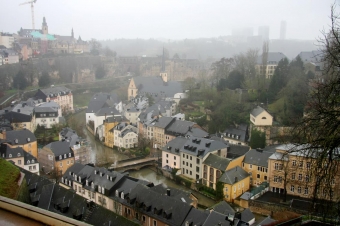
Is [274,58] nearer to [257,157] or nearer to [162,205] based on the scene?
[257,157]

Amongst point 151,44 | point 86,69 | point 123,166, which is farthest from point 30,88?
point 151,44

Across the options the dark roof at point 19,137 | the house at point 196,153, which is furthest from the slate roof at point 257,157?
the dark roof at point 19,137

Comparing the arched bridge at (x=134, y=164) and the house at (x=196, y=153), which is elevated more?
the house at (x=196, y=153)

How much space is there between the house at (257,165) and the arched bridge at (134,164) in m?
5.45

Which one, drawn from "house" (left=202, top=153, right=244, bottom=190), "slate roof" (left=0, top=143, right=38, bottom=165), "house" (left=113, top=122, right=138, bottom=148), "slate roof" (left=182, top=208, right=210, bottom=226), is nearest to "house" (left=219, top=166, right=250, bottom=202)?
"house" (left=202, top=153, right=244, bottom=190)

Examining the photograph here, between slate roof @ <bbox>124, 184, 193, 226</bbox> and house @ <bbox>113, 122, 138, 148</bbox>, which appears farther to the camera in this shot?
house @ <bbox>113, 122, 138, 148</bbox>

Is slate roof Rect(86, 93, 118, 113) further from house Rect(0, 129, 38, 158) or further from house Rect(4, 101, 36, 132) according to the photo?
house Rect(0, 129, 38, 158)

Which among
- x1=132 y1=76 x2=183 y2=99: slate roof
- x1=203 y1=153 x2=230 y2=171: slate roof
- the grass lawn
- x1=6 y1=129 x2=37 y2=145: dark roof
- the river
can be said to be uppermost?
the grass lawn

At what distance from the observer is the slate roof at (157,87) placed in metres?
33.6

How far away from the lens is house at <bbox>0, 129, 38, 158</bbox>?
17.0 metres

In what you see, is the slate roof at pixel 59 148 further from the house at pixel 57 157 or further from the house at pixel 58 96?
the house at pixel 58 96

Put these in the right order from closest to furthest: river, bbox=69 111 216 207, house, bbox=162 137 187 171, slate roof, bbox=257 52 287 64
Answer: river, bbox=69 111 216 207
house, bbox=162 137 187 171
slate roof, bbox=257 52 287 64

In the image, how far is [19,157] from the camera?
15133 mm

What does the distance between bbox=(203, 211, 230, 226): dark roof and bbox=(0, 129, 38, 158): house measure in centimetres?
1119
